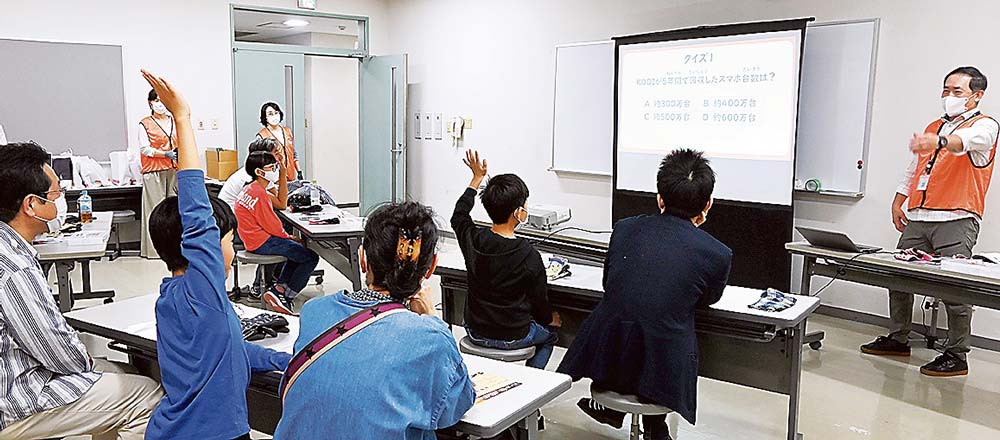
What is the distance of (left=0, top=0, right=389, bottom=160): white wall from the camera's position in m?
6.93

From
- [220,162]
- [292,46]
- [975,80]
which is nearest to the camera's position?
[975,80]

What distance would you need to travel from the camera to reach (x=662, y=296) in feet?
8.10

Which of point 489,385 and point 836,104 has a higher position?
point 836,104

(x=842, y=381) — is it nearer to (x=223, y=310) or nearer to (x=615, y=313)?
(x=615, y=313)

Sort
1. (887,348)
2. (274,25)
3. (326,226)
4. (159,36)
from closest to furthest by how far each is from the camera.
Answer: (887,348) < (326,226) < (159,36) < (274,25)

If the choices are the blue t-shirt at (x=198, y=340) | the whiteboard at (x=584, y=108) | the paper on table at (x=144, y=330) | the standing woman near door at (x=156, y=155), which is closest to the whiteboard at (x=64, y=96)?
the standing woman near door at (x=156, y=155)

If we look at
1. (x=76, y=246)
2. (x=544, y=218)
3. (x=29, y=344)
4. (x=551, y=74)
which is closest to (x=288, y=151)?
(x=551, y=74)

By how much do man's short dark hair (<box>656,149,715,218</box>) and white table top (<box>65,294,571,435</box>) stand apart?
788mm

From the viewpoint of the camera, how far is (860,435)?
322cm

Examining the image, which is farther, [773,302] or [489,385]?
[773,302]

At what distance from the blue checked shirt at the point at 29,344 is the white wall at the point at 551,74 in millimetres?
4465

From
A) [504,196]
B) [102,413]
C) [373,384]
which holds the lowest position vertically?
[102,413]

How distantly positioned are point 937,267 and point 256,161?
383 cm

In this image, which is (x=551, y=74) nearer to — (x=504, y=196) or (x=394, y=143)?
(x=394, y=143)
